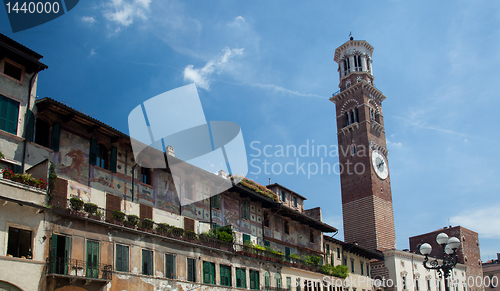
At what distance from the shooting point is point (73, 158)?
887 inches

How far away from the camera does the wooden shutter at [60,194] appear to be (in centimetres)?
2047

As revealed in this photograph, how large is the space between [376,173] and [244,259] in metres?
38.3

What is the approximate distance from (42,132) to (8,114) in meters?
1.87

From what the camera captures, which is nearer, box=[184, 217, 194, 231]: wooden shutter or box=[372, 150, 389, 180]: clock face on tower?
box=[184, 217, 194, 231]: wooden shutter

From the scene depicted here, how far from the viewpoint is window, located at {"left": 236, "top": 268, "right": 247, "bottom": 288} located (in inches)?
1176

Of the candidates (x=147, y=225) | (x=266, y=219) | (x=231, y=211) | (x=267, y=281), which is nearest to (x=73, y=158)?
(x=147, y=225)

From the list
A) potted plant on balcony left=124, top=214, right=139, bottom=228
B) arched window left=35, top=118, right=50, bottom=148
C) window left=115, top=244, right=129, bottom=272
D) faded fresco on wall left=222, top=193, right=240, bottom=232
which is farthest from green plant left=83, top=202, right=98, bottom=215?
faded fresco on wall left=222, top=193, right=240, bottom=232

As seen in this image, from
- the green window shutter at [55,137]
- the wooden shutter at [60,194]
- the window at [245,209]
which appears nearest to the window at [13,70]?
the green window shutter at [55,137]

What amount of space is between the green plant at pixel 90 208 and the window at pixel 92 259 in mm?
1321

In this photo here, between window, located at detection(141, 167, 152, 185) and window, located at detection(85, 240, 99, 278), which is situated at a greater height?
window, located at detection(141, 167, 152, 185)

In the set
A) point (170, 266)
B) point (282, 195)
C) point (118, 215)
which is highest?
point (282, 195)

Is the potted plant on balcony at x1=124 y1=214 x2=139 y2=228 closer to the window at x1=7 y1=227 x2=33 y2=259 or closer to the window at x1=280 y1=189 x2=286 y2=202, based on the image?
the window at x1=7 y1=227 x2=33 y2=259

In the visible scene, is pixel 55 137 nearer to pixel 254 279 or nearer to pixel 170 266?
pixel 170 266

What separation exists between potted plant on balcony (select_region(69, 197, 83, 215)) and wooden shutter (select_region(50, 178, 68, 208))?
260 millimetres
